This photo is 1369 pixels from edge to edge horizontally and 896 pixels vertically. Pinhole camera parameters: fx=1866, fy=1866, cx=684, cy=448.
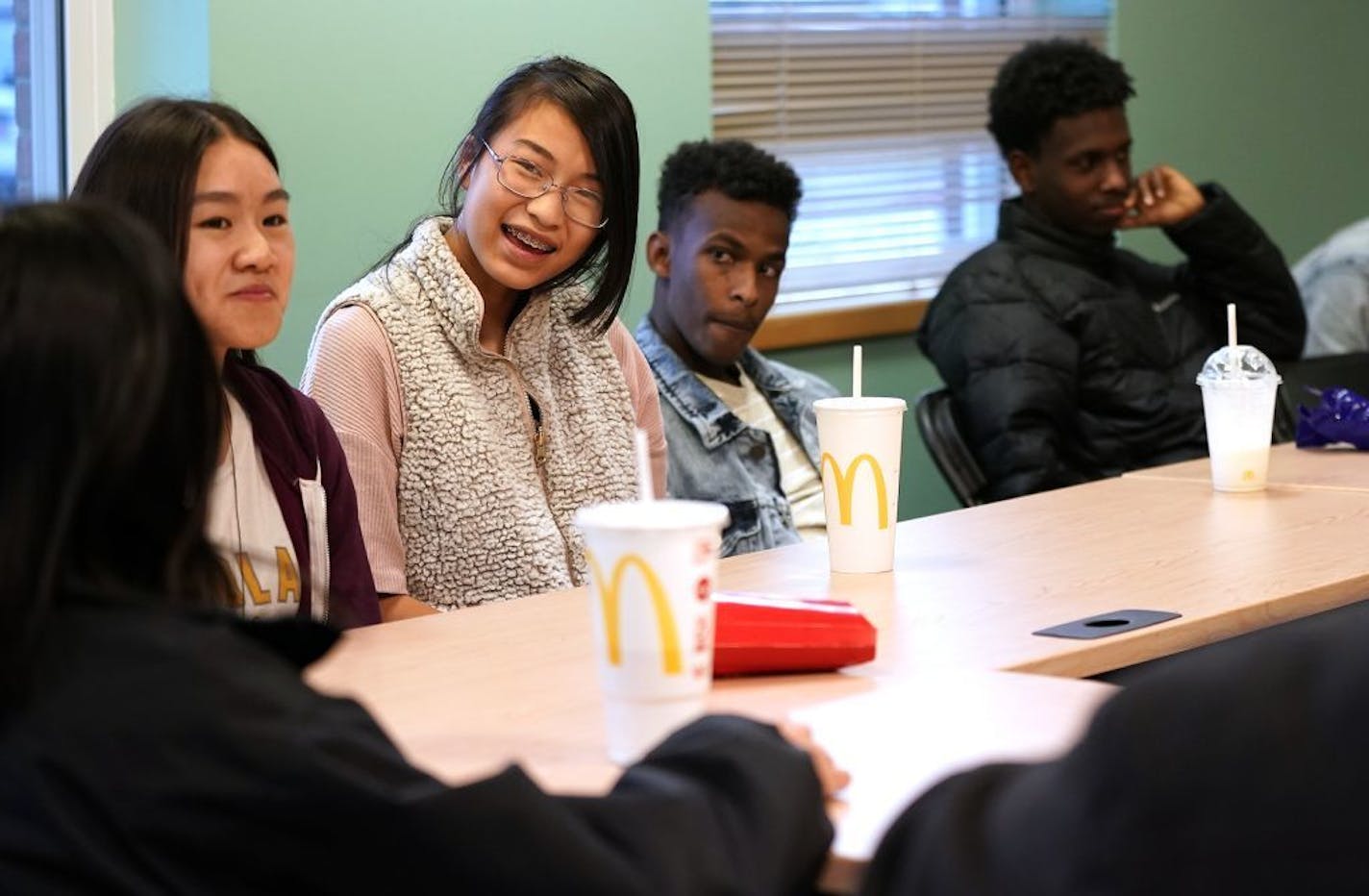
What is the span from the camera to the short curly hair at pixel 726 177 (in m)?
3.40

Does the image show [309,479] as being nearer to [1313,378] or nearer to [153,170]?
[153,170]

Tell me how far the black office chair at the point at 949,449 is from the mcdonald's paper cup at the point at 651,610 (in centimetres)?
214

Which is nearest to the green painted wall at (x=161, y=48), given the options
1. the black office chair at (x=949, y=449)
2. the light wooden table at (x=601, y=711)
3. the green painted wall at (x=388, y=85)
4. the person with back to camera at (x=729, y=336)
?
the green painted wall at (x=388, y=85)

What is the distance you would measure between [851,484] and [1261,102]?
363 cm

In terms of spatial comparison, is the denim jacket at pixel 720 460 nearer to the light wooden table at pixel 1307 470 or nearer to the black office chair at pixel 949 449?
the black office chair at pixel 949 449

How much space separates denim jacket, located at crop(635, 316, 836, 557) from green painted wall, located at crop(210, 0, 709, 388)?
0.55 m

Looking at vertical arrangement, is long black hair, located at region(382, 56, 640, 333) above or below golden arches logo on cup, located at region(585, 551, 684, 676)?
above

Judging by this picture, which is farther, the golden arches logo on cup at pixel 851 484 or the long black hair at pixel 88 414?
the golden arches logo on cup at pixel 851 484

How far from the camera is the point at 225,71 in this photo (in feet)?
10.5

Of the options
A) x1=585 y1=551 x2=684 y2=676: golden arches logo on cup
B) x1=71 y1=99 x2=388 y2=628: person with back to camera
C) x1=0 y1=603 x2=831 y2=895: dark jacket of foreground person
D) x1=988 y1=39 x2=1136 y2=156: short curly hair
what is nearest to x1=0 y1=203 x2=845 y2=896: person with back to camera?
x1=0 y1=603 x2=831 y2=895: dark jacket of foreground person

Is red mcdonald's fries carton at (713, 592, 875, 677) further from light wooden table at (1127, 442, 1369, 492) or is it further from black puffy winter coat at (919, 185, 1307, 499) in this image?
black puffy winter coat at (919, 185, 1307, 499)

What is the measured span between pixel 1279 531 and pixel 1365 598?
0.27 metres

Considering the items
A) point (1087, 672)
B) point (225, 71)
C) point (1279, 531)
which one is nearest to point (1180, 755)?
point (1087, 672)

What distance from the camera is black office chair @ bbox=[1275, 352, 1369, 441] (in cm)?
382
